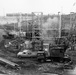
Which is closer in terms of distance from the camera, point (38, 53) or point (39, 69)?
point (39, 69)

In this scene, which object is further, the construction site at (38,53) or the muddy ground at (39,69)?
the construction site at (38,53)

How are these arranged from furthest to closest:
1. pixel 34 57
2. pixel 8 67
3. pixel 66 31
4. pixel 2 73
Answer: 1. pixel 66 31
2. pixel 34 57
3. pixel 8 67
4. pixel 2 73

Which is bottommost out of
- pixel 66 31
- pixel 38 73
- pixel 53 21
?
pixel 38 73

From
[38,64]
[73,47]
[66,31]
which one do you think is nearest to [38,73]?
[38,64]

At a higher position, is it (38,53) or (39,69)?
(38,53)

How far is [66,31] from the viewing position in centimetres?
2702

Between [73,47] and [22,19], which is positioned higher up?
[22,19]

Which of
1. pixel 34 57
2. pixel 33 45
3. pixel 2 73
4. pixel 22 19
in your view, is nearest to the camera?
pixel 2 73

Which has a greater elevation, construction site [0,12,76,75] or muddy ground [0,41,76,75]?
construction site [0,12,76,75]

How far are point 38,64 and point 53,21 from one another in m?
17.0

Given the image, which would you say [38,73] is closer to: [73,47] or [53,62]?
[53,62]

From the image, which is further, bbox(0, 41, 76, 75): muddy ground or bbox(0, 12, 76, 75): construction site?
bbox(0, 12, 76, 75): construction site

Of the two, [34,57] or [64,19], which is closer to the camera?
[34,57]

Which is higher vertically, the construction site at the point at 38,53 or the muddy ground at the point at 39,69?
the construction site at the point at 38,53
